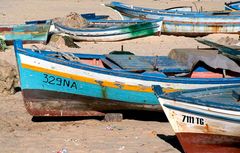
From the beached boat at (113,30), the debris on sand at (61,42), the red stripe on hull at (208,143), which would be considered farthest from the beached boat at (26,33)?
the red stripe on hull at (208,143)

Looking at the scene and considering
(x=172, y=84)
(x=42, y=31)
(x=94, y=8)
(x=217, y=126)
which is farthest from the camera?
(x=94, y=8)

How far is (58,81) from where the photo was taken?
462 inches

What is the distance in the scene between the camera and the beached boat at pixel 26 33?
20219 mm

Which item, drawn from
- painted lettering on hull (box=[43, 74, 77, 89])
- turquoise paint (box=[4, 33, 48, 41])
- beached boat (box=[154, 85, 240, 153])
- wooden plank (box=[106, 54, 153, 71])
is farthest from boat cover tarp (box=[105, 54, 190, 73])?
turquoise paint (box=[4, 33, 48, 41])

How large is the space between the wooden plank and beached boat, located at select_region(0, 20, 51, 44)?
7.54 metres

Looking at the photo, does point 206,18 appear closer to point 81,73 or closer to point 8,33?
point 8,33

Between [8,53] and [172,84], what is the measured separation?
870 cm

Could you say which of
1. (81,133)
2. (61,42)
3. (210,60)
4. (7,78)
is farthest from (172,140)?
(61,42)

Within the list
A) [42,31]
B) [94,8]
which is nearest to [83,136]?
[42,31]

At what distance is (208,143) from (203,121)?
44 cm

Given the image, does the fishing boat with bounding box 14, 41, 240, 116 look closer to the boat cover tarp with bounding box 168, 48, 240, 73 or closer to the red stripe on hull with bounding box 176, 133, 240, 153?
the boat cover tarp with bounding box 168, 48, 240, 73

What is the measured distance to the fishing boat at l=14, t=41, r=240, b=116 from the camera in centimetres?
1152

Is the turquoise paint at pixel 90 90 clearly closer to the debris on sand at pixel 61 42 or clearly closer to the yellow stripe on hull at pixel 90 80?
the yellow stripe on hull at pixel 90 80

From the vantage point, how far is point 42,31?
20297 millimetres
